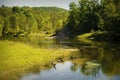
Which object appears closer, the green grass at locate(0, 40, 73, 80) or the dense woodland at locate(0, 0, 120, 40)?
the green grass at locate(0, 40, 73, 80)

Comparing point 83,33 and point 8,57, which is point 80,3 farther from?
point 8,57

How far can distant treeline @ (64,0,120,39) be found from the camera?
278ft

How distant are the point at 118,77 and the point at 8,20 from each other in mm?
111076

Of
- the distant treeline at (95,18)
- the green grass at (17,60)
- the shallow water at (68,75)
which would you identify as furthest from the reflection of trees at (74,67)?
the distant treeline at (95,18)

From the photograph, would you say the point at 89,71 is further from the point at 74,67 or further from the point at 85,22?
the point at 85,22

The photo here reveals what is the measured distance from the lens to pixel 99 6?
11594 centimetres

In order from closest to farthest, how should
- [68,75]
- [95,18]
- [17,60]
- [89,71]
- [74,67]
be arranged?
1. [68,75]
2. [89,71]
3. [17,60]
4. [74,67]
5. [95,18]

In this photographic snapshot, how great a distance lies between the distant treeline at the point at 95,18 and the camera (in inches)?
3339

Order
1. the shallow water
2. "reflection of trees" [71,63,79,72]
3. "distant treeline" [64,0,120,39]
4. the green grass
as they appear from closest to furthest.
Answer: the shallow water < the green grass < "reflection of trees" [71,63,79,72] < "distant treeline" [64,0,120,39]

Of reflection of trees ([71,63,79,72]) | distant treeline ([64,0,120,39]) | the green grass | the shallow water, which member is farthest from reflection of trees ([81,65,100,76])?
distant treeline ([64,0,120,39])

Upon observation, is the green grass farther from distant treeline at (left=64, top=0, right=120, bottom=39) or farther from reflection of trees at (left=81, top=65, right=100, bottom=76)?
distant treeline at (left=64, top=0, right=120, bottom=39)

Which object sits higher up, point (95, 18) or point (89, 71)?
point (95, 18)

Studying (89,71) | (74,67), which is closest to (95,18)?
(74,67)

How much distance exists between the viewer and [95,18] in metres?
114
